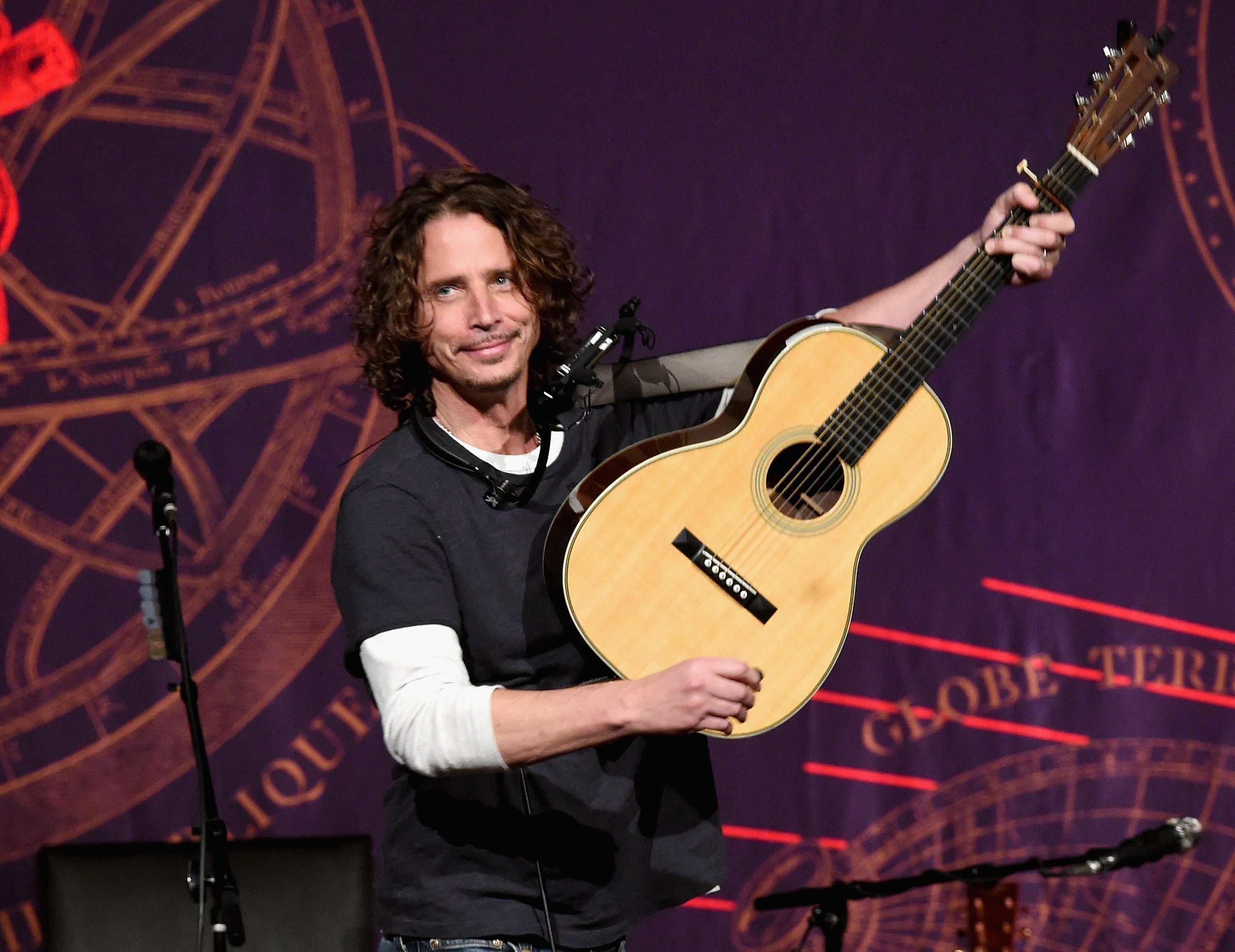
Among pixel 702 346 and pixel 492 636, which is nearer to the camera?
pixel 492 636

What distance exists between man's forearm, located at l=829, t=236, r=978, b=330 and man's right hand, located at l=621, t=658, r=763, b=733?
0.76 meters

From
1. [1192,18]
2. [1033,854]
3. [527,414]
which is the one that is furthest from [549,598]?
[1192,18]

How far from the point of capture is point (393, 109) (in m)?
3.29

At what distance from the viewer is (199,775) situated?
222 cm

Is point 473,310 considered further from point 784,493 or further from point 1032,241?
point 1032,241

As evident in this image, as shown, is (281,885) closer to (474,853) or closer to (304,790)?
(304,790)

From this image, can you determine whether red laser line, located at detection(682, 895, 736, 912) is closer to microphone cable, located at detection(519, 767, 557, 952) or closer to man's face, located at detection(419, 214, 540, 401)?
microphone cable, located at detection(519, 767, 557, 952)

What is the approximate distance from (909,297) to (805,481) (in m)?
0.40

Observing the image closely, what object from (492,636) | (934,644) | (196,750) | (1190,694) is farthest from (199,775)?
(1190,694)

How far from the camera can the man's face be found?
204 cm

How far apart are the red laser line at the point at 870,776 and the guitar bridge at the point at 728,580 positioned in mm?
1606

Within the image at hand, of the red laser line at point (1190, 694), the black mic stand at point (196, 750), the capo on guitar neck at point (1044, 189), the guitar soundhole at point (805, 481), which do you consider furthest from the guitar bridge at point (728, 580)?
the red laser line at point (1190, 694)

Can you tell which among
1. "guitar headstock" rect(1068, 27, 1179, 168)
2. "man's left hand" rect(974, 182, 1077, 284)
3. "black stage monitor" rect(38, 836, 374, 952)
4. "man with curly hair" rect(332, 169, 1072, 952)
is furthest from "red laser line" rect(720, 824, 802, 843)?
"guitar headstock" rect(1068, 27, 1179, 168)

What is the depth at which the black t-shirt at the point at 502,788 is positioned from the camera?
190 cm
